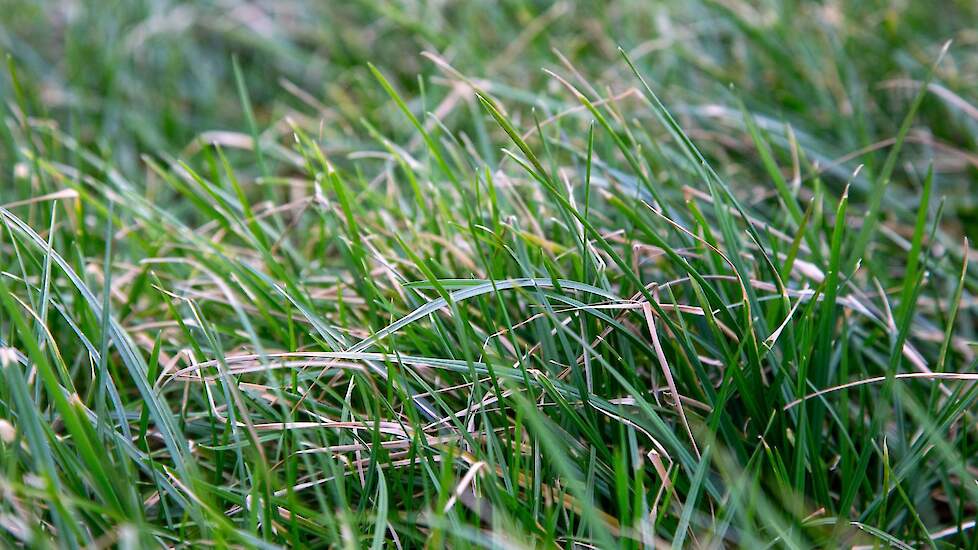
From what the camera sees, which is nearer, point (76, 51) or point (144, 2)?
point (76, 51)

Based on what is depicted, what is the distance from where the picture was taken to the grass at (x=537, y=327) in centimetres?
91

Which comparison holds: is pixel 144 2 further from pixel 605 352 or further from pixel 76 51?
pixel 605 352

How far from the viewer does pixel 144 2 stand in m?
2.21

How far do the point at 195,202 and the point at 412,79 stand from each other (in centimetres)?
88

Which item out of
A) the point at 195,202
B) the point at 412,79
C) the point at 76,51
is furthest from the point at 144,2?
the point at 195,202

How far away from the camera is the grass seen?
2.99ft

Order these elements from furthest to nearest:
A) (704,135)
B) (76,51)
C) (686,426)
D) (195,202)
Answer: (76,51) → (704,135) → (195,202) → (686,426)

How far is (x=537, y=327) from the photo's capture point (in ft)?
3.44

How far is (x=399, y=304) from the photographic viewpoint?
3.93ft

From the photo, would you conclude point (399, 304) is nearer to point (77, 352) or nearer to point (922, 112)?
point (77, 352)

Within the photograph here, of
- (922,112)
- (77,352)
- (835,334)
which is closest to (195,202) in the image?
(77,352)

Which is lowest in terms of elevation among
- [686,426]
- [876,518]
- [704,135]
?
[876,518]

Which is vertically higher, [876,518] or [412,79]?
[412,79]

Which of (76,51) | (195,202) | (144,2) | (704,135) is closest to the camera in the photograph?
(195,202)
